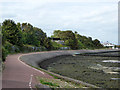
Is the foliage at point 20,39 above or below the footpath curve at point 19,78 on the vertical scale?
above

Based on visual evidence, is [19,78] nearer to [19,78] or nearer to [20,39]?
[19,78]

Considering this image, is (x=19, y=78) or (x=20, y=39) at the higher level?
(x=20, y=39)

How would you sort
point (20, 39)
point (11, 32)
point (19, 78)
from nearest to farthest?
point (19, 78), point (11, 32), point (20, 39)

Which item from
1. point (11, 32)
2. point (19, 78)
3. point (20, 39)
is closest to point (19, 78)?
point (19, 78)

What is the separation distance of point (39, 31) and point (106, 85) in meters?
95.5

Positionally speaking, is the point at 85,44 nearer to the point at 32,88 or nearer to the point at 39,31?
the point at 39,31

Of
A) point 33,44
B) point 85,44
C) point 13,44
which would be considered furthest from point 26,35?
point 85,44

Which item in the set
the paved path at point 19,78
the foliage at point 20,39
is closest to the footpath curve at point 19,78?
the paved path at point 19,78

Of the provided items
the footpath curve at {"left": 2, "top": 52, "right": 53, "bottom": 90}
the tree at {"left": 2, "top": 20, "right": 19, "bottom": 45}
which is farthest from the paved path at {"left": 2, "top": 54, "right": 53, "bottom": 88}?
the tree at {"left": 2, "top": 20, "right": 19, "bottom": 45}

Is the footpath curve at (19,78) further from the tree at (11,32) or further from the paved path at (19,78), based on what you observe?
the tree at (11,32)

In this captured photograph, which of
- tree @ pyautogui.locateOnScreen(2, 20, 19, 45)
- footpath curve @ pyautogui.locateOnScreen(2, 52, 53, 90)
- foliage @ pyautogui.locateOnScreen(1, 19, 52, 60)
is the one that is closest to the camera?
footpath curve @ pyautogui.locateOnScreen(2, 52, 53, 90)

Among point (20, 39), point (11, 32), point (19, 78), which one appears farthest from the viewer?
point (20, 39)

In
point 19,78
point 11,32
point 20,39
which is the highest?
point 11,32

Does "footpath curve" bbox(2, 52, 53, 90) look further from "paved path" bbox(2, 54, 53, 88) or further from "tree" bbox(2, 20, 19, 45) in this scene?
"tree" bbox(2, 20, 19, 45)
